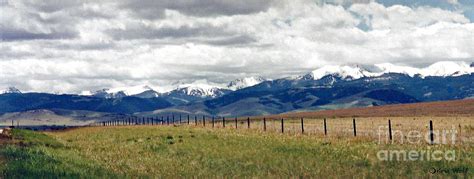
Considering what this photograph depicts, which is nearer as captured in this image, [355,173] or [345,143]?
[355,173]

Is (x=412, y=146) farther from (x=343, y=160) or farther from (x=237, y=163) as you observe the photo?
(x=237, y=163)

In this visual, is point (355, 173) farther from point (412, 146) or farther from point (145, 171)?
point (412, 146)

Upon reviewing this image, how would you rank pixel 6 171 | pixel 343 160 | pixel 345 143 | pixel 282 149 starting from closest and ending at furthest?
pixel 6 171, pixel 343 160, pixel 282 149, pixel 345 143

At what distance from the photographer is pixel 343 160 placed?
29.5m

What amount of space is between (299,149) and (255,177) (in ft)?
45.2

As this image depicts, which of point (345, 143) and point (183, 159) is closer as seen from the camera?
point (183, 159)

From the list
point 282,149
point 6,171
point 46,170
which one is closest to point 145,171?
point 46,170

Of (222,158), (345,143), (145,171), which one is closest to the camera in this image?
(145,171)

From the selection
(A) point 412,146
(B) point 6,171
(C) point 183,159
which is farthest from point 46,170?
(A) point 412,146

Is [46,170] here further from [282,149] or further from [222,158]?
[282,149]

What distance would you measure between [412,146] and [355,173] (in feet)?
40.6

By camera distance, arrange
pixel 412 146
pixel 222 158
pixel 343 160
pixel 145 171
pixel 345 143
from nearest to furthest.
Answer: pixel 145 171 < pixel 343 160 < pixel 222 158 < pixel 412 146 < pixel 345 143

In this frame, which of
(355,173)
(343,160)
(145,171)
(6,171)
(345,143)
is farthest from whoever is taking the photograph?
(345,143)

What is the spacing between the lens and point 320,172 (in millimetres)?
24547
